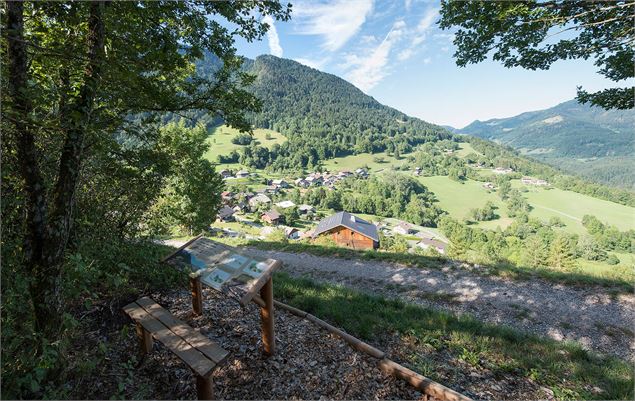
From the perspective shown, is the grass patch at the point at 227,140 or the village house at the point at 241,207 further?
the grass patch at the point at 227,140

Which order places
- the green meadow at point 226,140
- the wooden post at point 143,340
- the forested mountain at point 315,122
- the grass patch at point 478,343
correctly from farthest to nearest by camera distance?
the forested mountain at point 315,122 < the green meadow at point 226,140 < the grass patch at point 478,343 < the wooden post at point 143,340

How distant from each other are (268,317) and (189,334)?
1003mm

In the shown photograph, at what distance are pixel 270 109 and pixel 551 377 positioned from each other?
15656 centimetres

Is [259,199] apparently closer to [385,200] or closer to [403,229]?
[385,200]

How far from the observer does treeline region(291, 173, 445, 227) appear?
74312mm

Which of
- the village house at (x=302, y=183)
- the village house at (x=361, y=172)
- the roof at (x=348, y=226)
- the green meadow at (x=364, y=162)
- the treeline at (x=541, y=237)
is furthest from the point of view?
the green meadow at (x=364, y=162)

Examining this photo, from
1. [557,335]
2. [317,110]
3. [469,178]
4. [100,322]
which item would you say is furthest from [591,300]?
[317,110]

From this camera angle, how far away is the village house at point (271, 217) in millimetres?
61862

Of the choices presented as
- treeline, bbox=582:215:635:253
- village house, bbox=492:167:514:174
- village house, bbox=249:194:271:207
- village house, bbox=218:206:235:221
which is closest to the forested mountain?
village house, bbox=249:194:271:207

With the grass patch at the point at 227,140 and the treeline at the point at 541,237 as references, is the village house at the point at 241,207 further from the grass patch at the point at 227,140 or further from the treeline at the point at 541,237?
the treeline at the point at 541,237

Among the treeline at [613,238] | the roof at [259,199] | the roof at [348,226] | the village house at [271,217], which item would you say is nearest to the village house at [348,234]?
the roof at [348,226]

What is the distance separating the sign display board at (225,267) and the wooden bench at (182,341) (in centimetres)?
59

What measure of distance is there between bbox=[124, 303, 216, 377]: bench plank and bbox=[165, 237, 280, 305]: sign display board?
69cm

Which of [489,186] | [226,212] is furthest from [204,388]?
[489,186]
